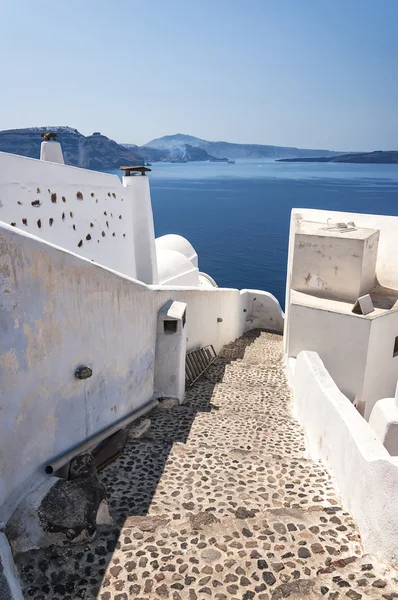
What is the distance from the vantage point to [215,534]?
4285mm

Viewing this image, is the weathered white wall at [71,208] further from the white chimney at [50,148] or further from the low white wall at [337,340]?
the low white wall at [337,340]

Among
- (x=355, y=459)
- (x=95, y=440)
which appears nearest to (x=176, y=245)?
(x=95, y=440)

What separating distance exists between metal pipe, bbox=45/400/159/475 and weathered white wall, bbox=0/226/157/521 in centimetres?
8

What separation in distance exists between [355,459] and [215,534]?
4.97ft

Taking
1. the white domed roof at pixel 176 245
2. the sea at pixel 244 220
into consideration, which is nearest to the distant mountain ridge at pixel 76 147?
the sea at pixel 244 220

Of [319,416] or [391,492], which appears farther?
[319,416]

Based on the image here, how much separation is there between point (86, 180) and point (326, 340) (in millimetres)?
6111

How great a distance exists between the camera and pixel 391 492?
3797 millimetres

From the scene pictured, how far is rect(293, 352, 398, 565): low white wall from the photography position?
381 centimetres

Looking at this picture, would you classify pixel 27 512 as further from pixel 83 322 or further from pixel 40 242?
pixel 40 242

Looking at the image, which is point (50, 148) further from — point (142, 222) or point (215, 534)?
point (215, 534)

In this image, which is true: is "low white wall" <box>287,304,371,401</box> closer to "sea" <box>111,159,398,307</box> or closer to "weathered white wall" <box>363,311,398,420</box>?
"weathered white wall" <box>363,311,398,420</box>


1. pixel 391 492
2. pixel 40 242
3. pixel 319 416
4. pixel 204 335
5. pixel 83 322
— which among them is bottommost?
pixel 204 335

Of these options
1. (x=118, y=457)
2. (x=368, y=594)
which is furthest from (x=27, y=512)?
(x=368, y=594)
